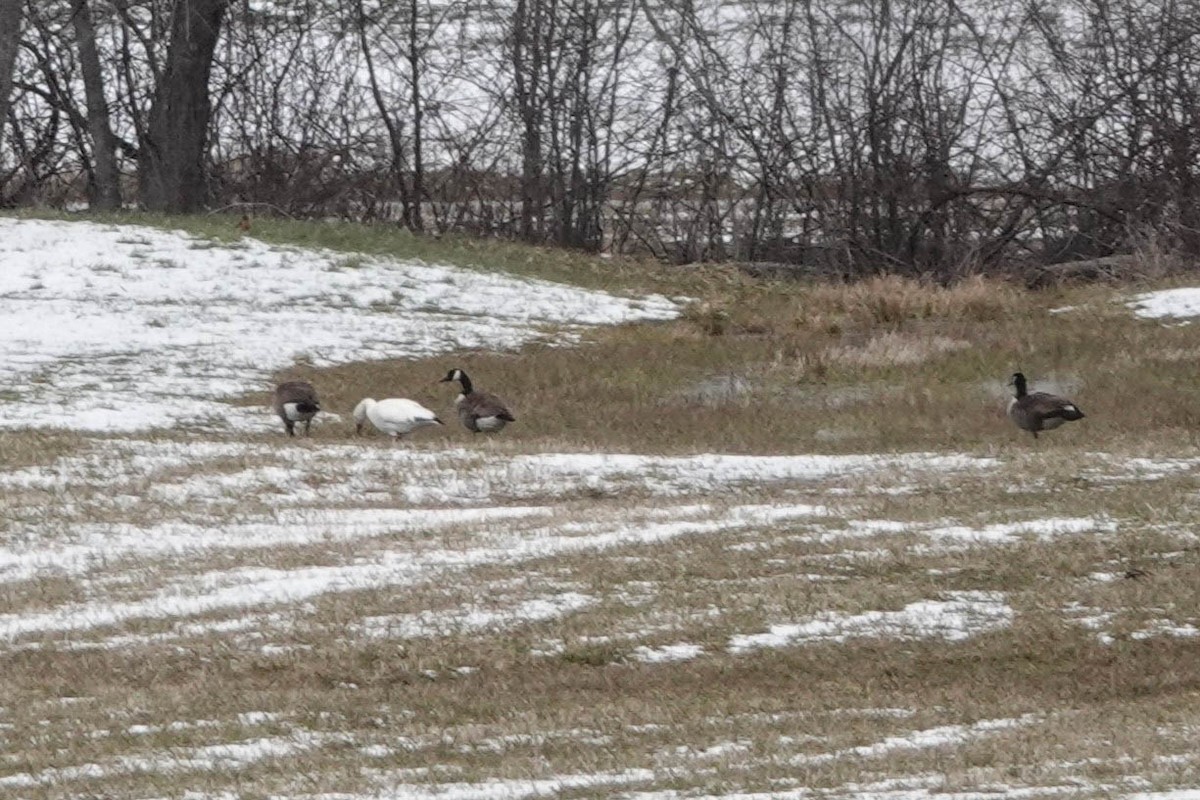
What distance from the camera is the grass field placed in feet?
26.8

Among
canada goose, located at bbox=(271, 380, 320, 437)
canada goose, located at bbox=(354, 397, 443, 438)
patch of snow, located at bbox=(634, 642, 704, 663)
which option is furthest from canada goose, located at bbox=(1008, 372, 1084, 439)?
patch of snow, located at bbox=(634, 642, 704, 663)

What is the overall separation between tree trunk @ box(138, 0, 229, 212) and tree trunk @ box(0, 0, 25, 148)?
11.1ft

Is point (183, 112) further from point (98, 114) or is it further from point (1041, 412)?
point (1041, 412)

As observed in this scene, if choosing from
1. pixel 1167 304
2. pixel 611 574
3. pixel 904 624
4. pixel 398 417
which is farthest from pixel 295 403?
pixel 1167 304

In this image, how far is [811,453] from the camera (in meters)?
18.6

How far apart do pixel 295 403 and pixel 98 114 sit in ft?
67.2

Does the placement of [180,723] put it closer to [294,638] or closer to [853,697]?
[294,638]

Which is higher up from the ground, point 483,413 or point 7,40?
point 7,40

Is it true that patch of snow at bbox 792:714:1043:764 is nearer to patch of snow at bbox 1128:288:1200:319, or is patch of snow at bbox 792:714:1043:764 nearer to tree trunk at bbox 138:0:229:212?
patch of snow at bbox 1128:288:1200:319

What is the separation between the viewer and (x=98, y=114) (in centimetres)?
3719

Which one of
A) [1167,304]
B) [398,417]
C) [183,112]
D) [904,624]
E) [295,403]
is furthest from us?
[183,112]

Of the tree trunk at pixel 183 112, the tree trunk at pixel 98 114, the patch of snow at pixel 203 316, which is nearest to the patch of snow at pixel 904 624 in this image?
the patch of snow at pixel 203 316

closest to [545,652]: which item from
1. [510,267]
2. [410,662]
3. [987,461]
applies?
[410,662]

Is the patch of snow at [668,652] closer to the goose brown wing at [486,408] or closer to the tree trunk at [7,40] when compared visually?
the goose brown wing at [486,408]
